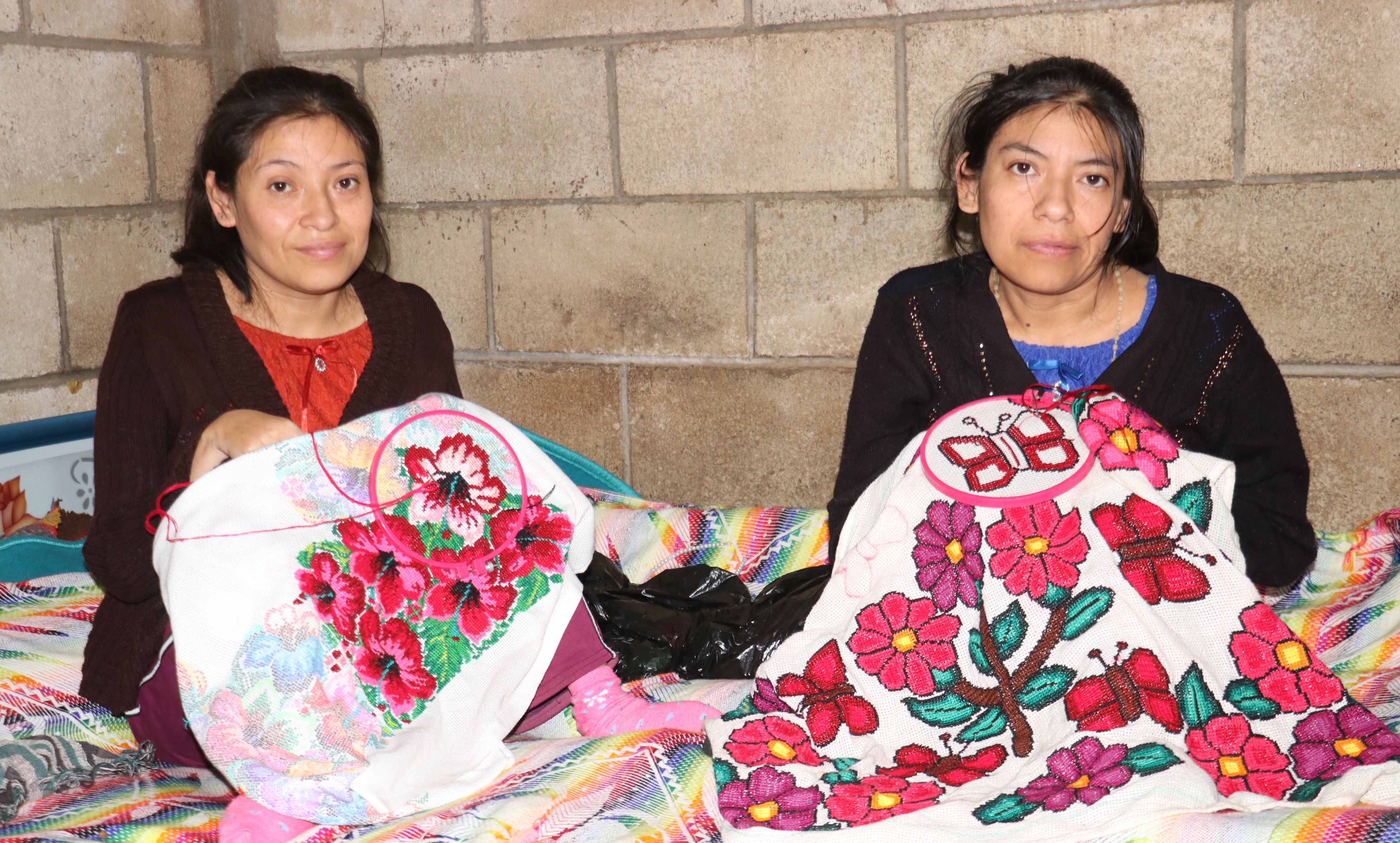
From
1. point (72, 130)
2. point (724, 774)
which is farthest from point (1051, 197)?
point (72, 130)

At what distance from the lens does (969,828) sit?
4.78ft

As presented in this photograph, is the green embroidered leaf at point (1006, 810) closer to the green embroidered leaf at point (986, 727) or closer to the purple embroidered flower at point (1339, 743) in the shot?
the green embroidered leaf at point (986, 727)

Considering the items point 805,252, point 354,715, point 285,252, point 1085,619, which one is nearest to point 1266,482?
point 1085,619

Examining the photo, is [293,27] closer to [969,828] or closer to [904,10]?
[904,10]

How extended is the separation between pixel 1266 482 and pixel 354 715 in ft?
5.26

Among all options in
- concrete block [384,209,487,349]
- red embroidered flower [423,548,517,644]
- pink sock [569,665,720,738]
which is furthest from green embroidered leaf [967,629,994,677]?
concrete block [384,209,487,349]

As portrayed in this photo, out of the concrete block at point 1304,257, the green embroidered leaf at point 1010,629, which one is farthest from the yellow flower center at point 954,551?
the concrete block at point 1304,257

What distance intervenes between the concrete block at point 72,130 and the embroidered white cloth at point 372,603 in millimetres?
1646

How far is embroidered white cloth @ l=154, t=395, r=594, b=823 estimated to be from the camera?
1.60m

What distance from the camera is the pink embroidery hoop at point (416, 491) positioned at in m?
1.74

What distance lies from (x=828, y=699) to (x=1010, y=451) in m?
0.49

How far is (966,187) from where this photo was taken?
2.18 metres

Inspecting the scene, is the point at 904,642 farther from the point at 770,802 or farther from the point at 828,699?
the point at 770,802

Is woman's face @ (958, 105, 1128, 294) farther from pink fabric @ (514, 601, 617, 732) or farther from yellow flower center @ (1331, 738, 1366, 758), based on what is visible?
pink fabric @ (514, 601, 617, 732)
